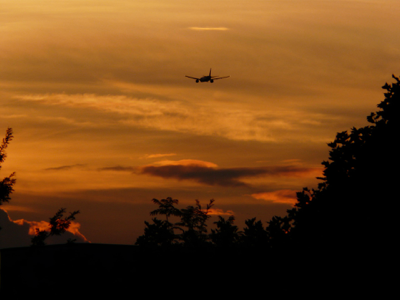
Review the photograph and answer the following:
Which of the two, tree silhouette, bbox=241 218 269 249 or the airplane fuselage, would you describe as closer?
tree silhouette, bbox=241 218 269 249

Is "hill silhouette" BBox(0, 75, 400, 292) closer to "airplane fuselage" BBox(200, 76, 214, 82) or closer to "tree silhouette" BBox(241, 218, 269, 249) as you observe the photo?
"tree silhouette" BBox(241, 218, 269, 249)

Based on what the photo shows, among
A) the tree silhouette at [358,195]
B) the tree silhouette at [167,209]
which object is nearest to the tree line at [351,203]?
the tree silhouette at [358,195]

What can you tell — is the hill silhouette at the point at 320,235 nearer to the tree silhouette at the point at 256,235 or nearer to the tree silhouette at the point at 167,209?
the tree silhouette at the point at 256,235

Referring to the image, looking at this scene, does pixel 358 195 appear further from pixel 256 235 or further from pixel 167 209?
pixel 167 209

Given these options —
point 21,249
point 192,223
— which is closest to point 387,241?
point 21,249

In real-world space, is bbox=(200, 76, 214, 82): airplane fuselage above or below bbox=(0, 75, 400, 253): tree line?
above

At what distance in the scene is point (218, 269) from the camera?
23.0m

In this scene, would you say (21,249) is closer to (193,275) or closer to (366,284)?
(193,275)

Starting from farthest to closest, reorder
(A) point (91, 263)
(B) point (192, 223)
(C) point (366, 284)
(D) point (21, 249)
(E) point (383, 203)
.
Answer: (B) point (192, 223) < (D) point (21, 249) < (A) point (91, 263) < (E) point (383, 203) < (C) point (366, 284)

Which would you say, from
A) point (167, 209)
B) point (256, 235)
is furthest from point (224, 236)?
point (167, 209)

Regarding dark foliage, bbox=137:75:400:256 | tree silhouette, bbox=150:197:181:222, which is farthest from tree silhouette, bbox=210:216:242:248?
tree silhouette, bbox=150:197:181:222

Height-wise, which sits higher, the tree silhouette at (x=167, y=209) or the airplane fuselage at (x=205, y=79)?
the airplane fuselage at (x=205, y=79)

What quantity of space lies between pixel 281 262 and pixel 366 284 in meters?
3.80

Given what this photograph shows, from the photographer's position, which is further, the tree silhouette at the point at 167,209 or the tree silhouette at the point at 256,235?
the tree silhouette at the point at 167,209
